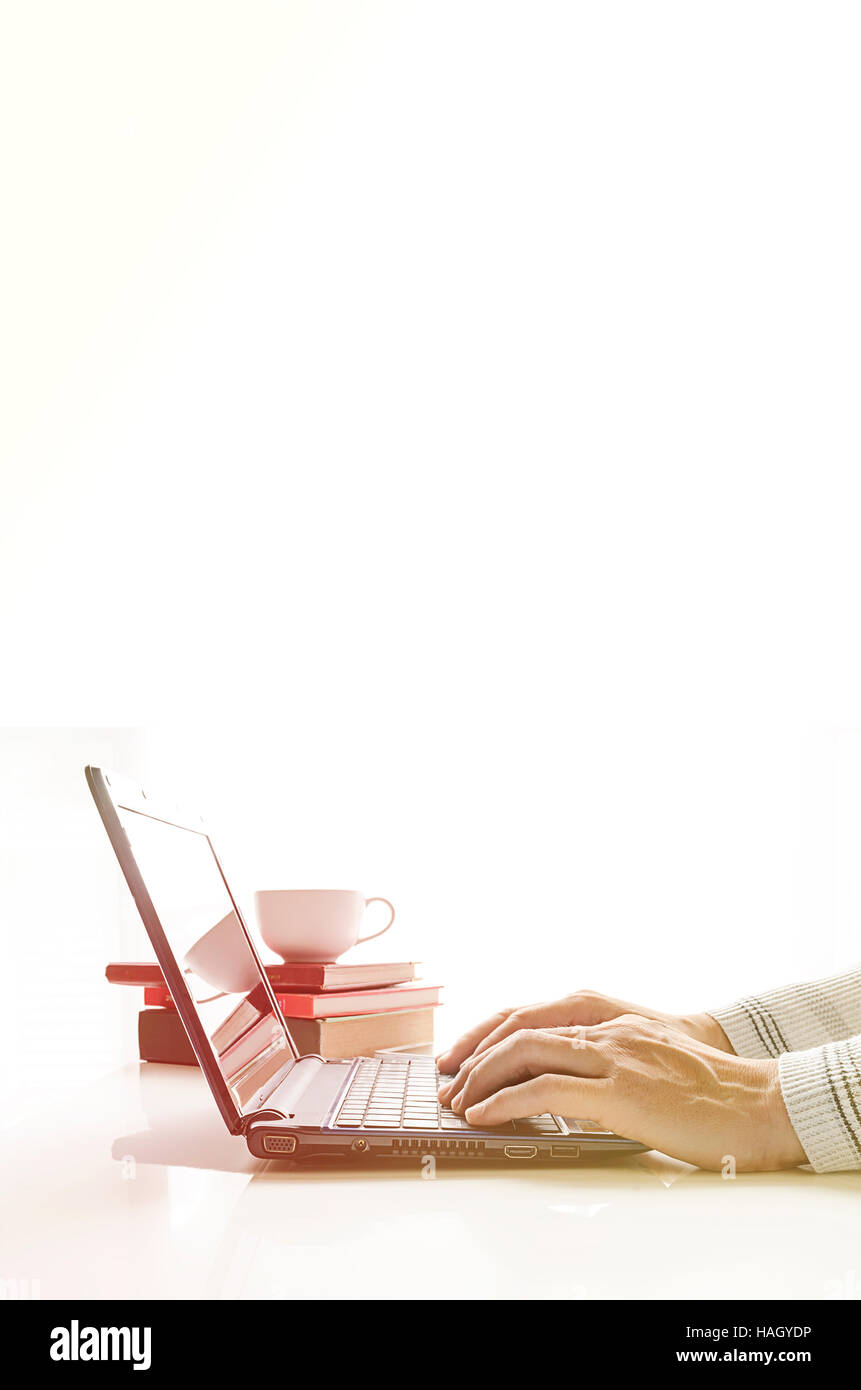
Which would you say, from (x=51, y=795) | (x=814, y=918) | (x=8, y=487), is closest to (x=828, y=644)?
(x=814, y=918)

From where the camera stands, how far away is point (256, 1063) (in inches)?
31.3

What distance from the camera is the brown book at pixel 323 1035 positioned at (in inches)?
41.9

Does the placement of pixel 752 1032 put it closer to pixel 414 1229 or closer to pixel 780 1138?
pixel 780 1138

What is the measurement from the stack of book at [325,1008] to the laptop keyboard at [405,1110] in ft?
0.70

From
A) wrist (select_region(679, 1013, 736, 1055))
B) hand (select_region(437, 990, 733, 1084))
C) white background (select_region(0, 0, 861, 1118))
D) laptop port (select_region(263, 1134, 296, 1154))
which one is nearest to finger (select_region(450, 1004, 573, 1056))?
hand (select_region(437, 990, 733, 1084))

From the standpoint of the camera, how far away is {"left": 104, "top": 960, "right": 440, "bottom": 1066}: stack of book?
1.06m

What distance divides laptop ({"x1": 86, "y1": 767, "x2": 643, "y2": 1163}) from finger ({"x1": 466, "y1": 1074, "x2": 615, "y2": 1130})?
14 millimetres

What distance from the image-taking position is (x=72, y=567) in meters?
2.95

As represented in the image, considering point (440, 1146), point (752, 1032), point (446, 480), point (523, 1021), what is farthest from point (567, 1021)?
point (446, 480)

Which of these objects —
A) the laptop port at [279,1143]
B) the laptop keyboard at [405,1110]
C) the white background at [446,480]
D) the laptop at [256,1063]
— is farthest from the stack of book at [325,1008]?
the laptop port at [279,1143]

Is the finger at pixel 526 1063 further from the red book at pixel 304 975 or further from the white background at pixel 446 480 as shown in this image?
the white background at pixel 446 480

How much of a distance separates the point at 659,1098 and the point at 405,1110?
0.18 metres

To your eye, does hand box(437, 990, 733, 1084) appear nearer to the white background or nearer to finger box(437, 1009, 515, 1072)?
finger box(437, 1009, 515, 1072)

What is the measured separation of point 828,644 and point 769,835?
2.45ft
